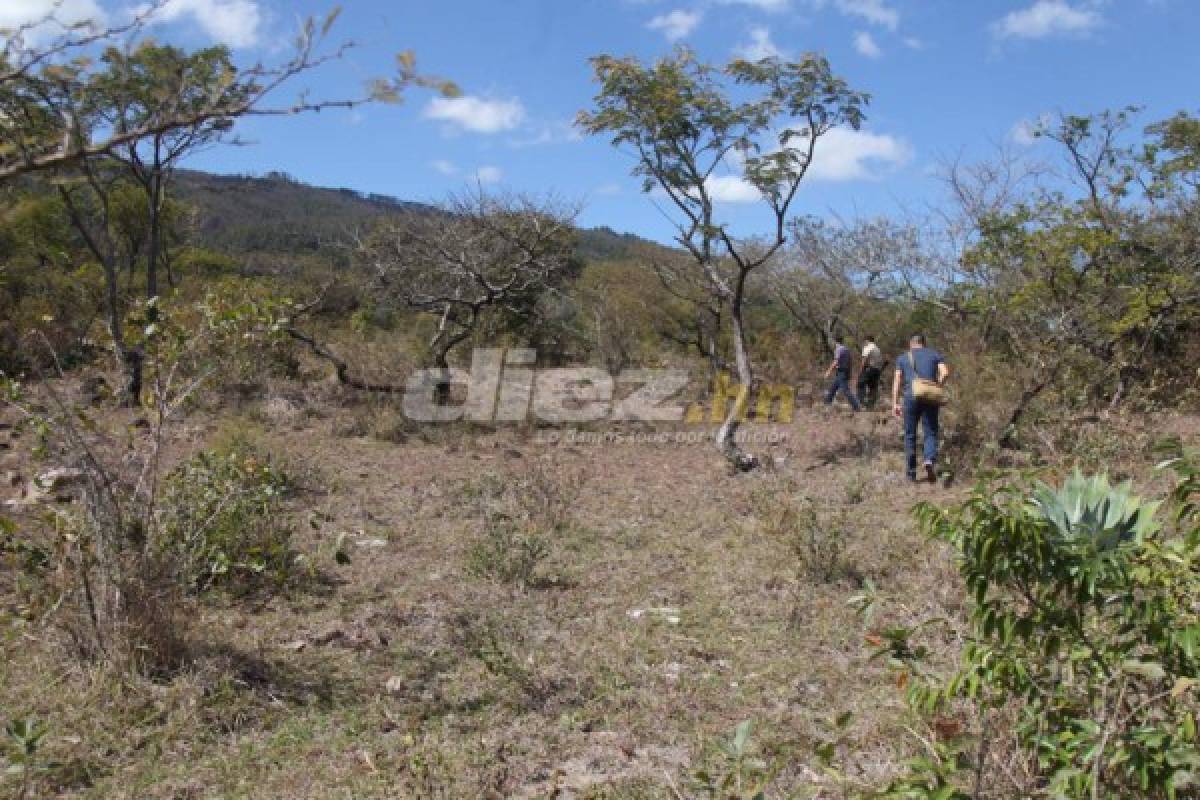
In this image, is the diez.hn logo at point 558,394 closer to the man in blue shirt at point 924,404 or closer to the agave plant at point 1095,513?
the man in blue shirt at point 924,404

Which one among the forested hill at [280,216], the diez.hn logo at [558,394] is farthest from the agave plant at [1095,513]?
the forested hill at [280,216]

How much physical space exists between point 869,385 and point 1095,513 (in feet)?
37.8

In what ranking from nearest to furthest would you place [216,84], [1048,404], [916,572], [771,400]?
[216,84]
[916,572]
[1048,404]
[771,400]

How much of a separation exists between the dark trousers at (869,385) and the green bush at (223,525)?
31.9ft

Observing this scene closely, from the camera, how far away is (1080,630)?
6.18 ft

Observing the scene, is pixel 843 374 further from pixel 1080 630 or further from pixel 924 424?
pixel 1080 630

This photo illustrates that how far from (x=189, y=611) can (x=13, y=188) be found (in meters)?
2.16

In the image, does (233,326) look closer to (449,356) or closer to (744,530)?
(744,530)

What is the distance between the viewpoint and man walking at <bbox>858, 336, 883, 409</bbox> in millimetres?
12281

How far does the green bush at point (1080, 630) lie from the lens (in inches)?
68.1

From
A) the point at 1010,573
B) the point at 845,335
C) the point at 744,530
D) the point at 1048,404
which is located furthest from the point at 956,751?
the point at 845,335

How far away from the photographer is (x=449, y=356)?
1519cm

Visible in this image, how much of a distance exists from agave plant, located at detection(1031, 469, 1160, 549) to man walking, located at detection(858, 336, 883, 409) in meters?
10.7

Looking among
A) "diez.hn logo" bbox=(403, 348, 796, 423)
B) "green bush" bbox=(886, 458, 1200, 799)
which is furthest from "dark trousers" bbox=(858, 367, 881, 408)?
"green bush" bbox=(886, 458, 1200, 799)
